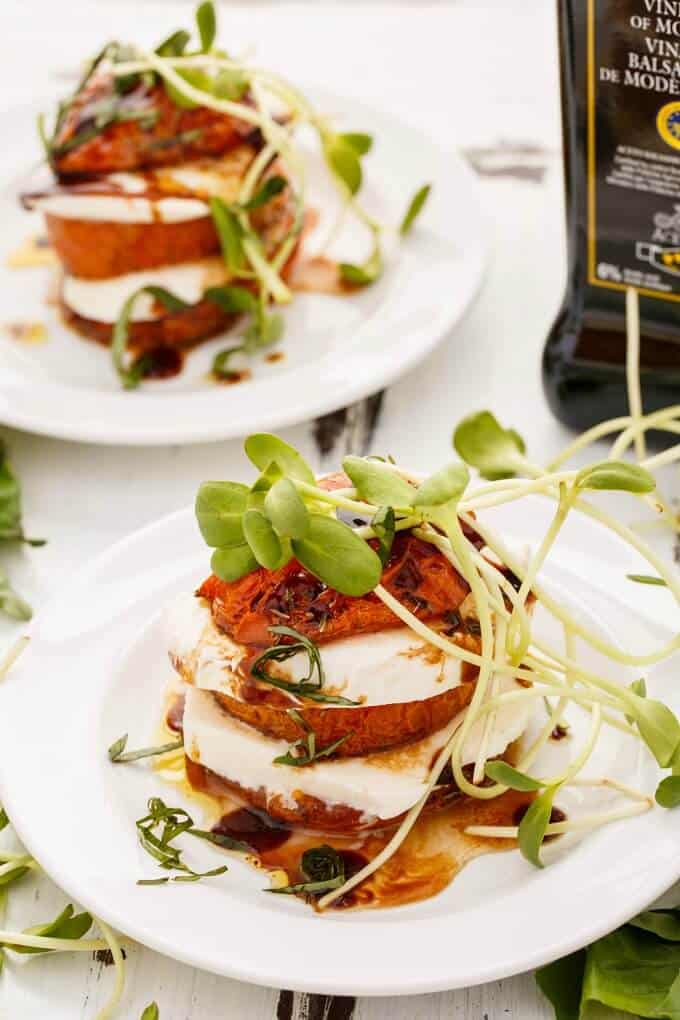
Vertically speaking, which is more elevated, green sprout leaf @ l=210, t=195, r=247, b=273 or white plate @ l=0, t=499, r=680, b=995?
green sprout leaf @ l=210, t=195, r=247, b=273

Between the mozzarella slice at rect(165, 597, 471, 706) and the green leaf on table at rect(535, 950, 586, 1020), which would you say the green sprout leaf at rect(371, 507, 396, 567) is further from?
the green leaf on table at rect(535, 950, 586, 1020)

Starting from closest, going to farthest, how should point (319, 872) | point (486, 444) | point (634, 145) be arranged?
point (319, 872) → point (486, 444) → point (634, 145)

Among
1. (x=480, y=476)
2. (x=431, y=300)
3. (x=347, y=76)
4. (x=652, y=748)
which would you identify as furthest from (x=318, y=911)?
(x=347, y=76)

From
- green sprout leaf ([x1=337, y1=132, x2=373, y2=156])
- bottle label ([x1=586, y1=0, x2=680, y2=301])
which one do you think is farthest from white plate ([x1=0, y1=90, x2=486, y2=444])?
bottle label ([x1=586, y1=0, x2=680, y2=301])

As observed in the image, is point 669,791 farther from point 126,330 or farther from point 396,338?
point 126,330

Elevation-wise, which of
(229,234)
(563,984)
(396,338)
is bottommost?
(563,984)

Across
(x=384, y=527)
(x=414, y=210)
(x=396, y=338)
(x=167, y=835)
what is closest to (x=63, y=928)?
(x=167, y=835)

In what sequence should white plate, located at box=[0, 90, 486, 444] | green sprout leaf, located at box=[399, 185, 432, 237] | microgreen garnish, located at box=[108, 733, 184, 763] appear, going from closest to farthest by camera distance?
microgreen garnish, located at box=[108, 733, 184, 763], white plate, located at box=[0, 90, 486, 444], green sprout leaf, located at box=[399, 185, 432, 237]
